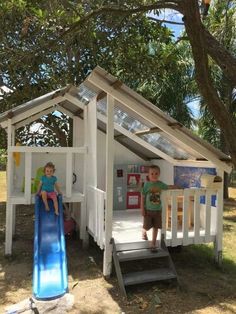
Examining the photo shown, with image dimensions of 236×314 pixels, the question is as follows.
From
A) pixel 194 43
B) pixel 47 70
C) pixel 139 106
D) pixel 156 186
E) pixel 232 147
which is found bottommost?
pixel 156 186

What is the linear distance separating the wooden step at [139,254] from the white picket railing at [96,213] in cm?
41

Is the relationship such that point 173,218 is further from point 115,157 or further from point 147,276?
point 115,157

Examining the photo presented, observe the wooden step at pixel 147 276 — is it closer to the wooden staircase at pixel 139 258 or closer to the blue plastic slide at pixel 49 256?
the wooden staircase at pixel 139 258

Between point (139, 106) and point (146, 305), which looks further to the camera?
point (139, 106)

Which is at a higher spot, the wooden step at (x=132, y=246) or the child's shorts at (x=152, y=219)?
the child's shorts at (x=152, y=219)

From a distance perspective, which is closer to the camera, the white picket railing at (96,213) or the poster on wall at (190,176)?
the white picket railing at (96,213)

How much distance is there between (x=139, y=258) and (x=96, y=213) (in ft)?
4.07

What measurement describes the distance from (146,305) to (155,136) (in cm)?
335

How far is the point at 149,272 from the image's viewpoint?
18.0ft

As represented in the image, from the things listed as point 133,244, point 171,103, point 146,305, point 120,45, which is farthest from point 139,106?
point 171,103

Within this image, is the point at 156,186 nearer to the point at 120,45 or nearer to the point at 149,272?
the point at 149,272

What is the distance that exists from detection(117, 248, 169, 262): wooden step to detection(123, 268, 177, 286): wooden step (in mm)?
216

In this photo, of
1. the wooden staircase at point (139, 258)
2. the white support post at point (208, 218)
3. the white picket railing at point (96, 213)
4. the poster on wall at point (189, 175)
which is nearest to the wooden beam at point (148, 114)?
the white support post at point (208, 218)

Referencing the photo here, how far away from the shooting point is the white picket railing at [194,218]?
5.91 meters
